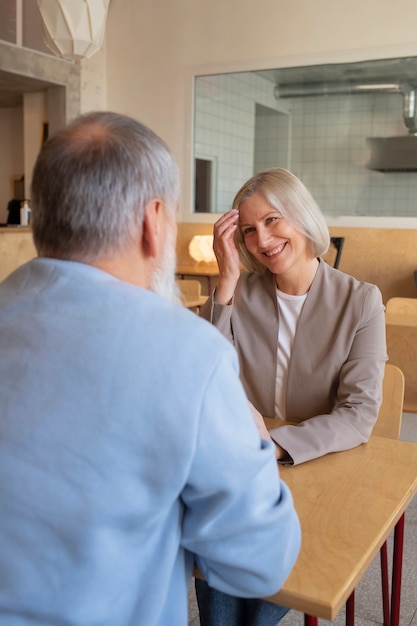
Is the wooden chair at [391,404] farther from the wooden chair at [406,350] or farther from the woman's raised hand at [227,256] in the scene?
the wooden chair at [406,350]

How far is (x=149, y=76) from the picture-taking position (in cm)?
736

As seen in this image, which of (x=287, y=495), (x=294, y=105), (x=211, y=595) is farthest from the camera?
(x=294, y=105)

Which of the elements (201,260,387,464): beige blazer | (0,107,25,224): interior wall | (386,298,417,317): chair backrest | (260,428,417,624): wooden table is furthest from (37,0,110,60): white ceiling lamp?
(0,107,25,224): interior wall

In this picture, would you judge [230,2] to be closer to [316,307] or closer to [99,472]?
[316,307]

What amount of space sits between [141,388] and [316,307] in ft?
3.55

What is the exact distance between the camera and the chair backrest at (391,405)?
1.79 metres

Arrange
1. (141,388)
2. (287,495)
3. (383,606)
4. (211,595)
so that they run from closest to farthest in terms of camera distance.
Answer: (141,388) < (287,495) < (211,595) < (383,606)

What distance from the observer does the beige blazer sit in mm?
1594

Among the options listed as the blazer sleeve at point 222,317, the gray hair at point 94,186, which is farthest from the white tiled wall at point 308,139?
the gray hair at point 94,186

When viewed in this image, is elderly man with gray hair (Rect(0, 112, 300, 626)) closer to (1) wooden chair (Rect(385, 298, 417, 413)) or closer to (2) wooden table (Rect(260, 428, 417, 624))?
(2) wooden table (Rect(260, 428, 417, 624))

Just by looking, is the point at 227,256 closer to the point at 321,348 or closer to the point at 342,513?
the point at 321,348

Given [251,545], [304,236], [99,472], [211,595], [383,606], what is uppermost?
[304,236]

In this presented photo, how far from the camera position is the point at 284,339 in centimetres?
180

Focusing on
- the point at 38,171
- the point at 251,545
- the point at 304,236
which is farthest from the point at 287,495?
the point at 304,236
